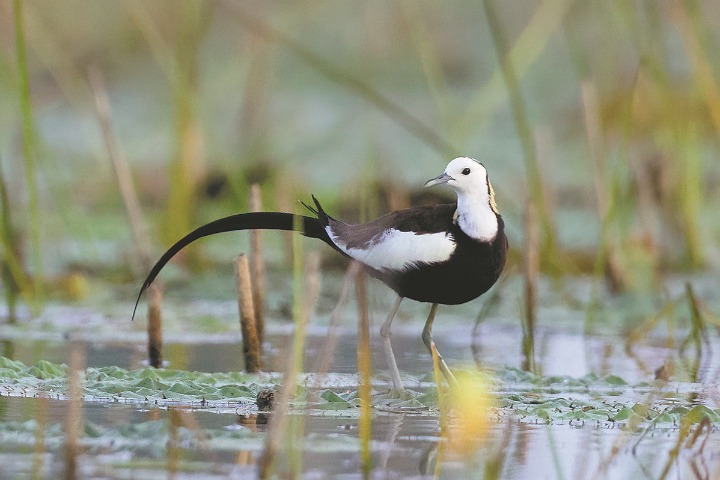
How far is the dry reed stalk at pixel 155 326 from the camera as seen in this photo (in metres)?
5.90

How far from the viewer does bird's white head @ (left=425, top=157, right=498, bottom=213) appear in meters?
5.43

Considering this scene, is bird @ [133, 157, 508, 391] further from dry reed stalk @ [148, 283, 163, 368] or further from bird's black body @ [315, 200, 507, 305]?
dry reed stalk @ [148, 283, 163, 368]

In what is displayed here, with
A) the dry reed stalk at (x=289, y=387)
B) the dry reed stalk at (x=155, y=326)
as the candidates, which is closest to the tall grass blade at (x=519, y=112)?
the dry reed stalk at (x=155, y=326)

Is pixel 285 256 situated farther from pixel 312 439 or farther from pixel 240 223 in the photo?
pixel 312 439

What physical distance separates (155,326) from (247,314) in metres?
0.47

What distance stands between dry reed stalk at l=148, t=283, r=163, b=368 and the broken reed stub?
0.38 m

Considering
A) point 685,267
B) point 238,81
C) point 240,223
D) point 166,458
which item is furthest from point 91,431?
point 238,81

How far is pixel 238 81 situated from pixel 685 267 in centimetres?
548

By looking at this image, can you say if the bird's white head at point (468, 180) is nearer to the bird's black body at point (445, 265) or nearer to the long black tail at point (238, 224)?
the bird's black body at point (445, 265)

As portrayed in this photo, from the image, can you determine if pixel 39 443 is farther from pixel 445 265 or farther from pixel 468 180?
pixel 468 180

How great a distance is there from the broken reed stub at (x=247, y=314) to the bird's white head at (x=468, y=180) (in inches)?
34.6

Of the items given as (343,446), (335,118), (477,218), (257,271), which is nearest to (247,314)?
(257,271)

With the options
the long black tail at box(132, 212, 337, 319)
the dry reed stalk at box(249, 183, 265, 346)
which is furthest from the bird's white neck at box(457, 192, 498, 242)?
the dry reed stalk at box(249, 183, 265, 346)

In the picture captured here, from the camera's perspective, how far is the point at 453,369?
599cm
